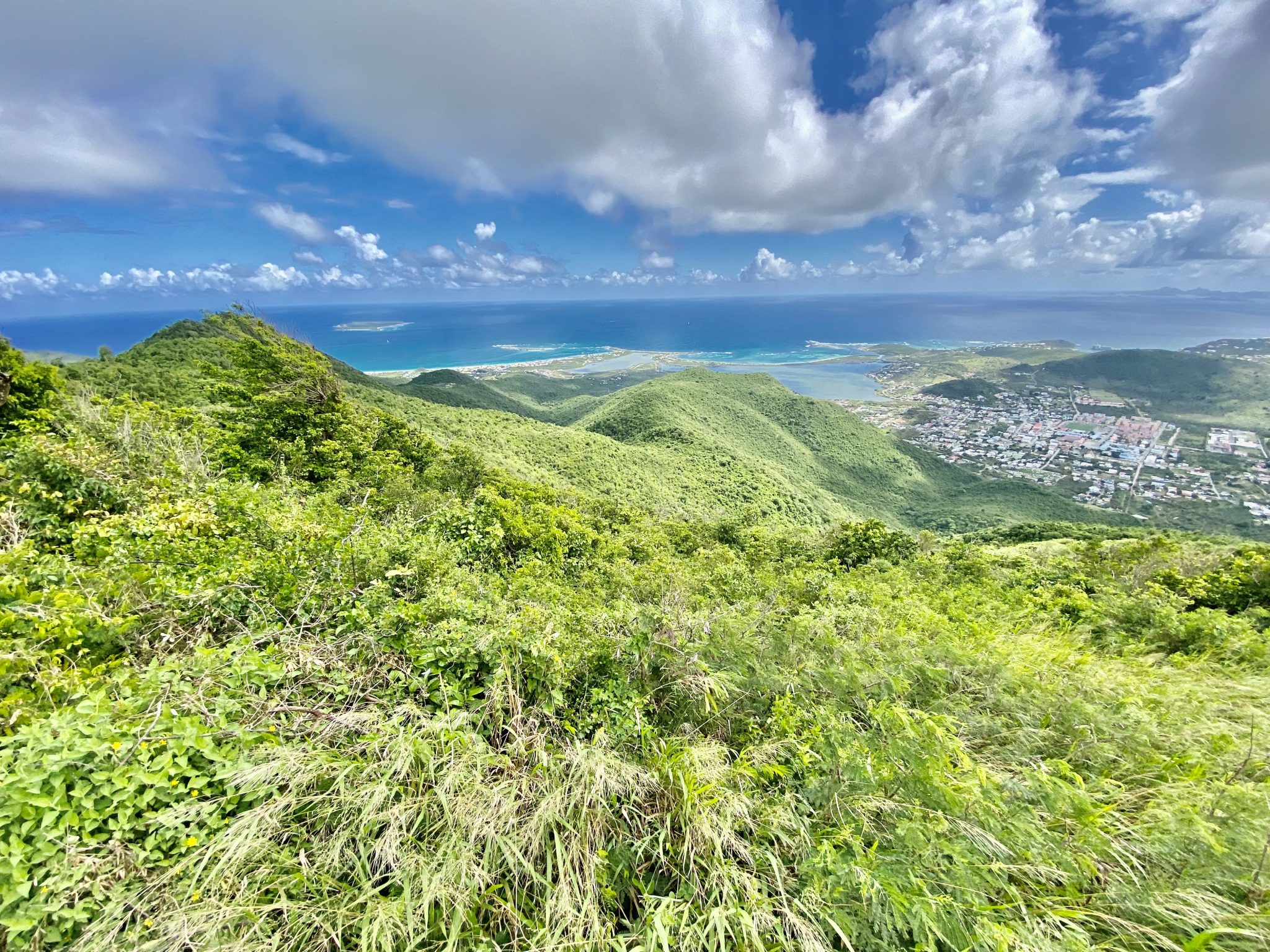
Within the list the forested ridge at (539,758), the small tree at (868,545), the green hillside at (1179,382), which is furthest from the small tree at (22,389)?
the green hillside at (1179,382)

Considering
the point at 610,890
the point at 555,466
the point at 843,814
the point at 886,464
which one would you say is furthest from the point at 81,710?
the point at 886,464

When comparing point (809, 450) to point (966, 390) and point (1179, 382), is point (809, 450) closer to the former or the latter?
point (966, 390)

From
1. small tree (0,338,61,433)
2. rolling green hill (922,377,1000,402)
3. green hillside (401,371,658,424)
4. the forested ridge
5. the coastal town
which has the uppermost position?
small tree (0,338,61,433)

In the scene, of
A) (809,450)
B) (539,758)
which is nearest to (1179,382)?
(809,450)

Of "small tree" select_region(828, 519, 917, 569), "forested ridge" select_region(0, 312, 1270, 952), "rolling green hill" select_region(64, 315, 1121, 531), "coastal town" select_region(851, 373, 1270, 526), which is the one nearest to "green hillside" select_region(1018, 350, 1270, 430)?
"coastal town" select_region(851, 373, 1270, 526)

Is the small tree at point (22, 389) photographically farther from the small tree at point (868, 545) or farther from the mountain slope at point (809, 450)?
the mountain slope at point (809, 450)

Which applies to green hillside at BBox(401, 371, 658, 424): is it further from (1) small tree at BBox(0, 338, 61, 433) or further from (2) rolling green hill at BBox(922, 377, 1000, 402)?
(2) rolling green hill at BBox(922, 377, 1000, 402)
